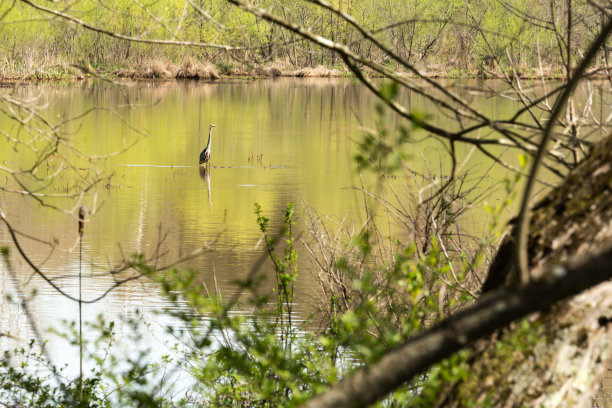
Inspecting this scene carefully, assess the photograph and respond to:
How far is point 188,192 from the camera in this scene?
17.8m

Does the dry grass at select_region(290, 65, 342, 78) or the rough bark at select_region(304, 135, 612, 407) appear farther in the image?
the dry grass at select_region(290, 65, 342, 78)

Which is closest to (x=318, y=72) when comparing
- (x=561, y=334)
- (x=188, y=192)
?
(x=188, y=192)

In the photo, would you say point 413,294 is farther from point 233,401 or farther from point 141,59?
point 141,59

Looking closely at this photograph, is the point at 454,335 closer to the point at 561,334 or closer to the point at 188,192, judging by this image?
the point at 561,334

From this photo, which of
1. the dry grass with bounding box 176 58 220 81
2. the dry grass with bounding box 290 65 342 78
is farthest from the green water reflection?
the dry grass with bounding box 290 65 342 78

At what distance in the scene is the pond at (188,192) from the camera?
930 cm

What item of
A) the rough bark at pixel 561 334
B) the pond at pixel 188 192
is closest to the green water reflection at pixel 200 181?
the pond at pixel 188 192

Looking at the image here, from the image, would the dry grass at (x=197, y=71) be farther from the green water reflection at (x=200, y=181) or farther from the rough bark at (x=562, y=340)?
the rough bark at (x=562, y=340)

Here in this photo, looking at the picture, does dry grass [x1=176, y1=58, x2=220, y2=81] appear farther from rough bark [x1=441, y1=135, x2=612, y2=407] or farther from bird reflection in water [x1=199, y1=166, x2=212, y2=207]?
rough bark [x1=441, y1=135, x2=612, y2=407]

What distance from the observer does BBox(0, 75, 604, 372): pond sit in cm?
930

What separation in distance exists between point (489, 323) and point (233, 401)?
4.23 metres

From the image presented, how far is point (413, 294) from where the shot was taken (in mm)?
2518

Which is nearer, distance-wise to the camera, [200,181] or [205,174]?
[200,181]

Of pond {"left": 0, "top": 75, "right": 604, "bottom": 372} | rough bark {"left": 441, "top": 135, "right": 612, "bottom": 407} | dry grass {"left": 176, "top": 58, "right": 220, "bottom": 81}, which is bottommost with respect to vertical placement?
rough bark {"left": 441, "top": 135, "right": 612, "bottom": 407}
